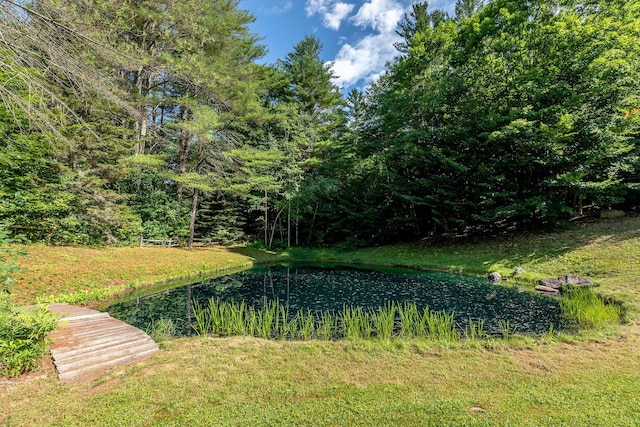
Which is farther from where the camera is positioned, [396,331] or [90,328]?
[396,331]

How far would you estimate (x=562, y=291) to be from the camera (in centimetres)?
862

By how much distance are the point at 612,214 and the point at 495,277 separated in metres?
7.45

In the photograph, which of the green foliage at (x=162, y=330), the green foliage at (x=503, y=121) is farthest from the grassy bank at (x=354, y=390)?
the green foliage at (x=503, y=121)

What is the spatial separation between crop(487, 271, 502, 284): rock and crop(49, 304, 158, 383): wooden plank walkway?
11106 mm

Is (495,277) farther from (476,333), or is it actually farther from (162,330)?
(162,330)

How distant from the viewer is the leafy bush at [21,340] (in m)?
3.36

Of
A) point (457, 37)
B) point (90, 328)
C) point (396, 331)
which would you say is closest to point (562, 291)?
point (396, 331)

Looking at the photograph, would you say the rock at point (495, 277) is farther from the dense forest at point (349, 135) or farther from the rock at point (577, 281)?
the dense forest at point (349, 135)

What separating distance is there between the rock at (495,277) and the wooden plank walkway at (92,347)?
1111 centimetres

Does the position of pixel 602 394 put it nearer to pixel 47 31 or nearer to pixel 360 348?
pixel 360 348

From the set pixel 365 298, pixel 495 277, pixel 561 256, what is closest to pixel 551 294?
pixel 495 277

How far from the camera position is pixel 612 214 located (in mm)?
12875

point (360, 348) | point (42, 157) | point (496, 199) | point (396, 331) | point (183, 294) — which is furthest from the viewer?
point (496, 199)

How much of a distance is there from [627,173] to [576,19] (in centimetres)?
726
